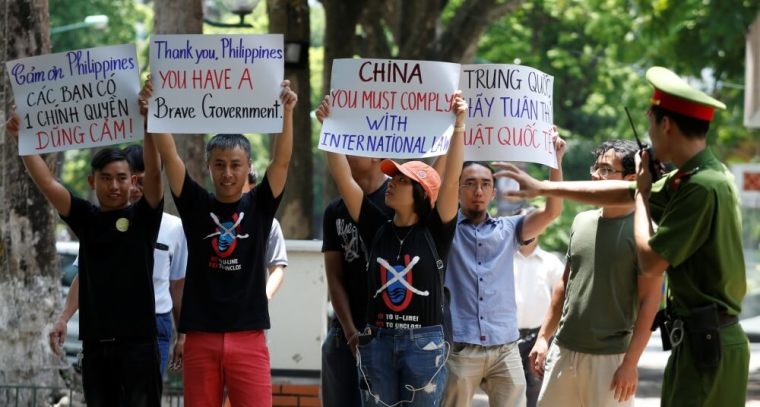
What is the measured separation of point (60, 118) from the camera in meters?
7.11

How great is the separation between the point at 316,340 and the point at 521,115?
327 centimetres

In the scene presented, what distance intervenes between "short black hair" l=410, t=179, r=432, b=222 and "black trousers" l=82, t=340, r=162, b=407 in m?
1.57

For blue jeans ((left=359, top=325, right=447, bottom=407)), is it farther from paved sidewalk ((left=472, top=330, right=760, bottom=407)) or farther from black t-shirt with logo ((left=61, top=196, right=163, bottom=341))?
paved sidewalk ((left=472, top=330, right=760, bottom=407))

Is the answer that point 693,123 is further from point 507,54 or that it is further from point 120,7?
point 120,7

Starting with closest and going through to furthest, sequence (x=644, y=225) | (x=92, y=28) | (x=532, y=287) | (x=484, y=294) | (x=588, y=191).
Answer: (x=644, y=225), (x=588, y=191), (x=484, y=294), (x=532, y=287), (x=92, y=28)

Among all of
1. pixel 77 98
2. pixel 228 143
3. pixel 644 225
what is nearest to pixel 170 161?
pixel 228 143

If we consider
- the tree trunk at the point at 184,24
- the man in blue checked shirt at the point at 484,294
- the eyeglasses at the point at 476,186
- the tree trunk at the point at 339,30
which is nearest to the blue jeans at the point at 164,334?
the man in blue checked shirt at the point at 484,294

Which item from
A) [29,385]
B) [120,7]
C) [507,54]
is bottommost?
[29,385]

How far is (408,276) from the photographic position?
630cm

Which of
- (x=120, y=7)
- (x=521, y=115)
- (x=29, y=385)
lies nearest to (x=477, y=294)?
(x=521, y=115)

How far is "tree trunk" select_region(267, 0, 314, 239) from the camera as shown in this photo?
14.5 m

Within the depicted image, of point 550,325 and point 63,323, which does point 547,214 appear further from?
point 63,323

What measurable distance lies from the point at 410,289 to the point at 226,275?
0.97 meters

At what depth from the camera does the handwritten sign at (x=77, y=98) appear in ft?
23.0
